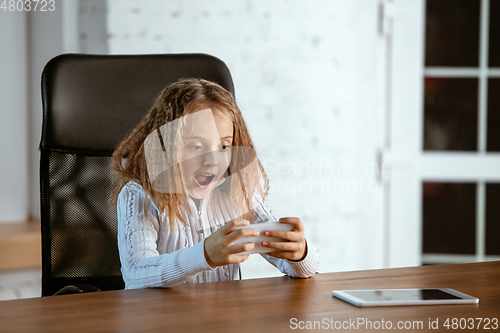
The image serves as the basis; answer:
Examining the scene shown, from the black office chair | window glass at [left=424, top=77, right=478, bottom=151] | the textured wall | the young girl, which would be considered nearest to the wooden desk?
the young girl

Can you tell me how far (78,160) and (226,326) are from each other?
2.19 feet

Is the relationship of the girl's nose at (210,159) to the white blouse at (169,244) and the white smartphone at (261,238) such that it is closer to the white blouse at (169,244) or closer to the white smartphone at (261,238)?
the white blouse at (169,244)

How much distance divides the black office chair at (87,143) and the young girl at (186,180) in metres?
0.07

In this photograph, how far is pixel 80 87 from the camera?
3.41 feet

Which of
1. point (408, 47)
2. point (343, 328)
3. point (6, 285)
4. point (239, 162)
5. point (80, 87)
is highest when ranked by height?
point (408, 47)

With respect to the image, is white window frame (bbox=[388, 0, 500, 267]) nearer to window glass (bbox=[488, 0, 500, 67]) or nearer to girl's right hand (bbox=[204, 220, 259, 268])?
window glass (bbox=[488, 0, 500, 67])

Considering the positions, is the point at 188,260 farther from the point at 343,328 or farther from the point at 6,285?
the point at 6,285

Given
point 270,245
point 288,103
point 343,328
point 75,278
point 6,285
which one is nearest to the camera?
point 343,328

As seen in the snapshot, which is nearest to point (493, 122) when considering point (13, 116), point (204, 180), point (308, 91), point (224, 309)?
point (308, 91)

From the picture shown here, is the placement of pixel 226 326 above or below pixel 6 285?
above

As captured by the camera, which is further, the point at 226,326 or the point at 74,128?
the point at 74,128

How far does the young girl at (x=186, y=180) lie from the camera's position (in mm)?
868

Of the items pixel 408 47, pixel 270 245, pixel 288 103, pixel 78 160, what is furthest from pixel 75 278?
pixel 408 47

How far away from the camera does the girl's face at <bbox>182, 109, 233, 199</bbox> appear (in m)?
0.93
